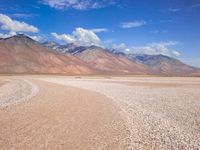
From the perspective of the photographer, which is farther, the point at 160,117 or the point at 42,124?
the point at 160,117

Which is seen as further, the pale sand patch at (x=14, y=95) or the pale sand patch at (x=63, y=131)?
the pale sand patch at (x=14, y=95)

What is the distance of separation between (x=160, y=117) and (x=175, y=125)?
2492 millimetres

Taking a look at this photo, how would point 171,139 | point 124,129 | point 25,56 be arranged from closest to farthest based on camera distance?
point 171,139, point 124,129, point 25,56

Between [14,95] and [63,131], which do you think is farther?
[14,95]

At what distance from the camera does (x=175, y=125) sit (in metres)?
13.6

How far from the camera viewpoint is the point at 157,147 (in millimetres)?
9656

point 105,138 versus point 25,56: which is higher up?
point 25,56

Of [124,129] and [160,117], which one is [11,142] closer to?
[124,129]

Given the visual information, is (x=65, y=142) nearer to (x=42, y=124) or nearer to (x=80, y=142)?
(x=80, y=142)

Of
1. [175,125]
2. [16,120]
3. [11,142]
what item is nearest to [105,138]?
[11,142]

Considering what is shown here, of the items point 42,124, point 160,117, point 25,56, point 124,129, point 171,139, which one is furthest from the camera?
point 25,56

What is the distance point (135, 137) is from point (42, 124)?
4.75m

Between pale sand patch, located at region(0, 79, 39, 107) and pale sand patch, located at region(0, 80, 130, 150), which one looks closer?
pale sand patch, located at region(0, 80, 130, 150)

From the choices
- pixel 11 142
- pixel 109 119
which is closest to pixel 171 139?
pixel 109 119
